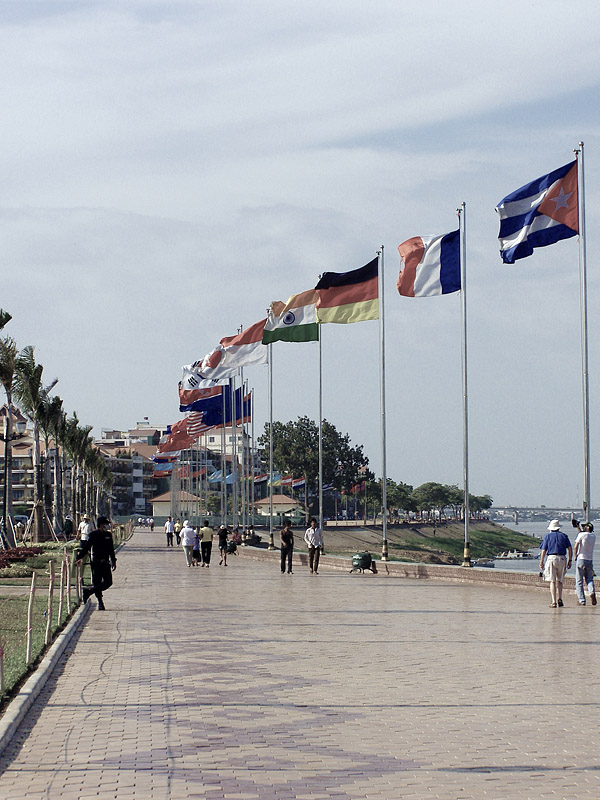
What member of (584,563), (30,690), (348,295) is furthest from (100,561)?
(348,295)

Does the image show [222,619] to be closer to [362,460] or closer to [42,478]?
[42,478]

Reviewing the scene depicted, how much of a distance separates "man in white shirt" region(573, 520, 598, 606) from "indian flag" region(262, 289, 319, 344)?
17244 mm

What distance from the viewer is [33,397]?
45.7 meters

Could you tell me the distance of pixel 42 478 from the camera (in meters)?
46.7

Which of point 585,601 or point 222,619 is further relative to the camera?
point 585,601

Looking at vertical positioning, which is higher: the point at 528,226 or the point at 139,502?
the point at 528,226

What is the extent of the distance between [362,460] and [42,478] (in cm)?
8370

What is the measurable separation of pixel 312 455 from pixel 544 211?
102 m

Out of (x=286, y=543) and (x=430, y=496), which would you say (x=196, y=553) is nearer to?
(x=286, y=543)

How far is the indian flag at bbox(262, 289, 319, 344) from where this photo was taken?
115ft

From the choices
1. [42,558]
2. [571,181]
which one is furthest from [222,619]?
Answer: [42,558]

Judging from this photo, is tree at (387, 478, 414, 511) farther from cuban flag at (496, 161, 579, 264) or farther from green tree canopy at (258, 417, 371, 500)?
cuban flag at (496, 161, 579, 264)

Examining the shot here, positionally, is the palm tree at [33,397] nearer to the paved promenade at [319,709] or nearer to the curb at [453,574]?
the curb at [453,574]

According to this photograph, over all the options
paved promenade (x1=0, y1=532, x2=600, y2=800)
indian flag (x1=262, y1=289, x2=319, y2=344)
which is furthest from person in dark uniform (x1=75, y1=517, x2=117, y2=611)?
indian flag (x1=262, y1=289, x2=319, y2=344)
